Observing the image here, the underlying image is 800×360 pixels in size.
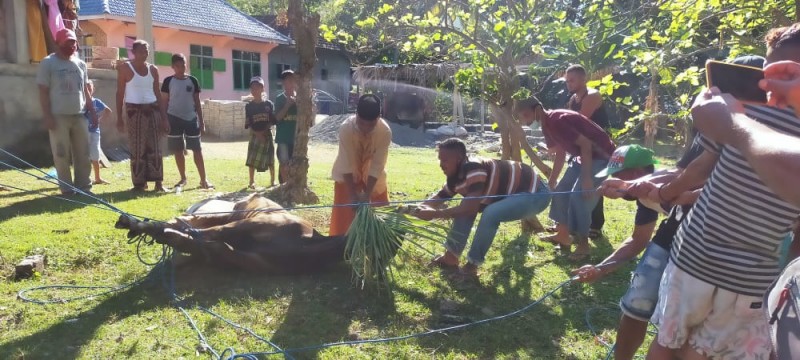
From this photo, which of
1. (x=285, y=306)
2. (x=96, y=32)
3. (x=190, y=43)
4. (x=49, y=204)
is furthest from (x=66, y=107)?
(x=190, y=43)

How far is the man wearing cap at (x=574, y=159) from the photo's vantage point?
545 cm

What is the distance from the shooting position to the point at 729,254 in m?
2.24

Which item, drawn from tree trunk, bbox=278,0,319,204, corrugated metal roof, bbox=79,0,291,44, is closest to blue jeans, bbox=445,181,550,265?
tree trunk, bbox=278,0,319,204

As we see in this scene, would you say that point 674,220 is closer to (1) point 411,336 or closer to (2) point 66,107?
(1) point 411,336

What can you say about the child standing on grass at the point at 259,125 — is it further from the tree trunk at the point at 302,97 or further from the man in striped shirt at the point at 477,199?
the man in striped shirt at the point at 477,199

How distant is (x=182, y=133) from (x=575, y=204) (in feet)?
17.1

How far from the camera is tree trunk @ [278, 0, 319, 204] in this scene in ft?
23.4

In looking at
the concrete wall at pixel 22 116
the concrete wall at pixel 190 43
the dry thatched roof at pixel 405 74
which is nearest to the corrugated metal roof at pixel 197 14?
the concrete wall at pixel 190 43

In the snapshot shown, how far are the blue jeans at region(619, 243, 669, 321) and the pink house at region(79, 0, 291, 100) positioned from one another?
53.1ft

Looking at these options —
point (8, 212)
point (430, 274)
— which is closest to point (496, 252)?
point (430, 274)

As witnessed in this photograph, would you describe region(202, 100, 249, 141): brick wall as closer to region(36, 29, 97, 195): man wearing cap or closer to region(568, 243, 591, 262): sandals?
region(36, 29, 97, 195): man wearing cap

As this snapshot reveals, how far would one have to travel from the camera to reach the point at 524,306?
443 cm

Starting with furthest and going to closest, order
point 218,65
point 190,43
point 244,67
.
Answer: point 244,67 → point 218,65 → point 190,43

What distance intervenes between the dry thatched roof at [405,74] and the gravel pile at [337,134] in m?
2.44
